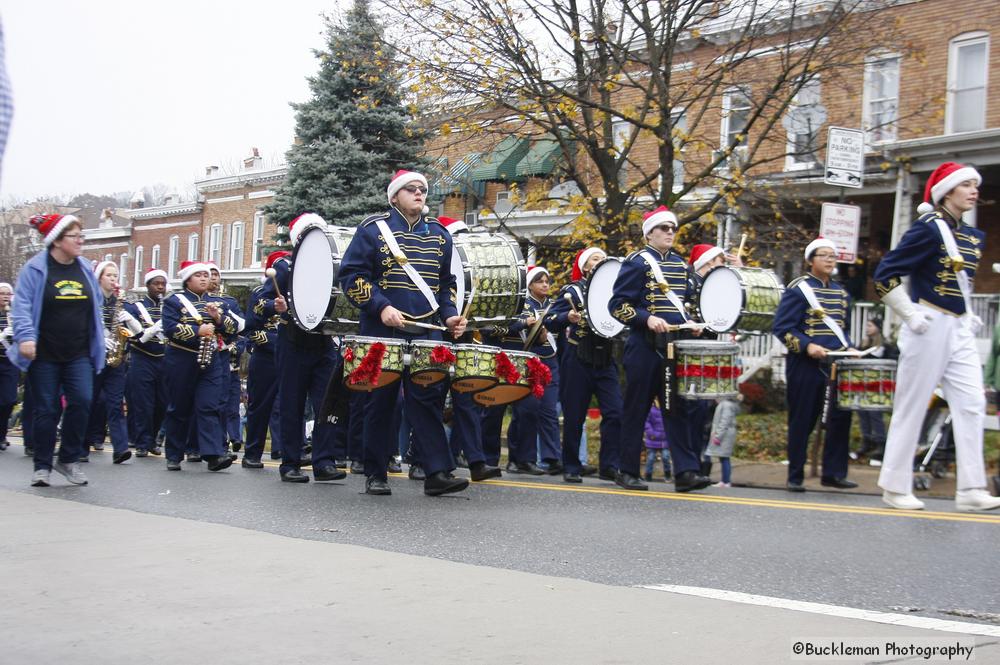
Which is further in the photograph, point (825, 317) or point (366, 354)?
point (825, 317)

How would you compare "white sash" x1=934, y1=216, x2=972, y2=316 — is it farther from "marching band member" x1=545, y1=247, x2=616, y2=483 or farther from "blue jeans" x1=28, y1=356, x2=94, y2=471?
"blue jeans" x1=28, y1=356, x2=94, y2=471

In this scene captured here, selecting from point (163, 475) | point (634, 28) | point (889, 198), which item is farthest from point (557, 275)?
point (163, 475)

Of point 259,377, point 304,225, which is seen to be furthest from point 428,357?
point 259,377

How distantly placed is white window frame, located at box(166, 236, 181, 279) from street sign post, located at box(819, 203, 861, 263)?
49.8m

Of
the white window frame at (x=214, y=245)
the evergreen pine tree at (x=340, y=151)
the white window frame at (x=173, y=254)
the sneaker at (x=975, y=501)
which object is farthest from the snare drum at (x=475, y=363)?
the white window frame at (x=173, y=254)

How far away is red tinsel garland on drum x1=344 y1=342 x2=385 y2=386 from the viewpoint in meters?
8.75

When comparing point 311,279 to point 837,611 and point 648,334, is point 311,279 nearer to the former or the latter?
point 648,334

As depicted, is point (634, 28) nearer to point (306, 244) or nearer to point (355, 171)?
point (306, 244)

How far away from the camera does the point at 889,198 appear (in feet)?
87.7

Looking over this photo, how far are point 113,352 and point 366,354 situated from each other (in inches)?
280

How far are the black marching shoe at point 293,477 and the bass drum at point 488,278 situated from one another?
2.04m

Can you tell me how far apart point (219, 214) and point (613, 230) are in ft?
127

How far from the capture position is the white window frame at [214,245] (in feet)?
183

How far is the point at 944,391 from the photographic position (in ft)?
29.0
